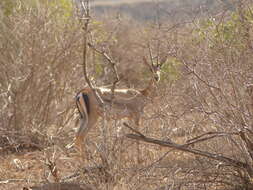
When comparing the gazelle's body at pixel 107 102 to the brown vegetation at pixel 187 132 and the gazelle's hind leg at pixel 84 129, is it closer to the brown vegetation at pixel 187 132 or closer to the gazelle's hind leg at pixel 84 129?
the gazelle's hind leg at pixel 84 129

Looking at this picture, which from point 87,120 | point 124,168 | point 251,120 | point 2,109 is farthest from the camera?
point 2,109

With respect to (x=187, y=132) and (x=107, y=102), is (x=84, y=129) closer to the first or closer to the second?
(x=107, y=102)

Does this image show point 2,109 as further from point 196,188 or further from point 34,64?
point 196,188

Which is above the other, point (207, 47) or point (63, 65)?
point (207, 47)

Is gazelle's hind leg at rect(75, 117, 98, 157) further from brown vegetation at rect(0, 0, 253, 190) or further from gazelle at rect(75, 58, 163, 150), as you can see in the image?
brown vegetation at rect(0, 0, 253, 190)

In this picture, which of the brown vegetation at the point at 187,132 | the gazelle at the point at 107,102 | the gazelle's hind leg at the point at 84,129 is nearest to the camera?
the brown vegetation at the point at 187,132

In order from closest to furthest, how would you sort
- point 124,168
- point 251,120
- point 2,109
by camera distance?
point 251,120 < point 124,168 < point 2,109

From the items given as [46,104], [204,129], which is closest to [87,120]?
[46,104]

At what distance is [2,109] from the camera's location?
8.80 m

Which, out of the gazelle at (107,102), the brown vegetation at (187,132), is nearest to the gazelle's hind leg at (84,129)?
the gazelle at (107,102)

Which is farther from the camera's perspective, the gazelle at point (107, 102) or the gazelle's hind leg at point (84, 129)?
the gazelle's hind leg at point (84, 129)

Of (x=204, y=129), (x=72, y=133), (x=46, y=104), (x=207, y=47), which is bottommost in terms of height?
(x=72, y=133)

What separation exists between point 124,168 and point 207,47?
1466 mm

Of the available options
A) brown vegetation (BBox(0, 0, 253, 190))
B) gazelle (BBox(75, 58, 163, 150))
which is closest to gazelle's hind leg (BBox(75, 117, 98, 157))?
gazelle (BBox(75, 58, 163, 150))
